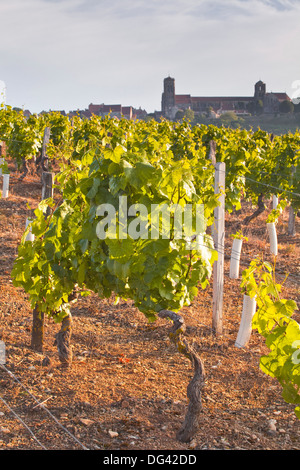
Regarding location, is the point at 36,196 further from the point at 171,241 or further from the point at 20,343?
the point at 171,241

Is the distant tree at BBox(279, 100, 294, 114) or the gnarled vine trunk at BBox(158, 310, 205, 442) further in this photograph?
the distant tree at BBox(279, 100, 294, 114)

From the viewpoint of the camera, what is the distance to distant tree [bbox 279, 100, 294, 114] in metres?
87.8

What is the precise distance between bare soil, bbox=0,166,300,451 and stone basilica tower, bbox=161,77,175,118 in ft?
304

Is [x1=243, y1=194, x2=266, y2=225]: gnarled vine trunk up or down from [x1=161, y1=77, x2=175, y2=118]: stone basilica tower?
down

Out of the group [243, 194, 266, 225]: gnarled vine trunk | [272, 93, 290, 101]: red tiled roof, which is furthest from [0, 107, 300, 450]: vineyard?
[272, 93, 290, 101]: red tiled roof

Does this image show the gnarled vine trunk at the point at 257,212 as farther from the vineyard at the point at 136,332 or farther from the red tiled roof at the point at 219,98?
the red tiled roof at the point at 219,98

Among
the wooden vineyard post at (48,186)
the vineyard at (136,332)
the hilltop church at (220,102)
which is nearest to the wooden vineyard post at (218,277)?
the vineyard at (136,332)

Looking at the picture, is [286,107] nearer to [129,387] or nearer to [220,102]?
[220,102]

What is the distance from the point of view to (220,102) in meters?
98.4

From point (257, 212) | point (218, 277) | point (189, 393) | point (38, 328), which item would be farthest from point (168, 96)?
point (189, 393)

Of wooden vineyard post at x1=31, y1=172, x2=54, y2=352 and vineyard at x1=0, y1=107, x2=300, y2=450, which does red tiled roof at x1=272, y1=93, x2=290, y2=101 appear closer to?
vineyard at x1=0, y1=107, x2=300, y2=450

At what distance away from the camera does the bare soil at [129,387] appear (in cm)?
345

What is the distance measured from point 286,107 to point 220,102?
1544 cm

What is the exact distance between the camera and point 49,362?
15.0 feet
